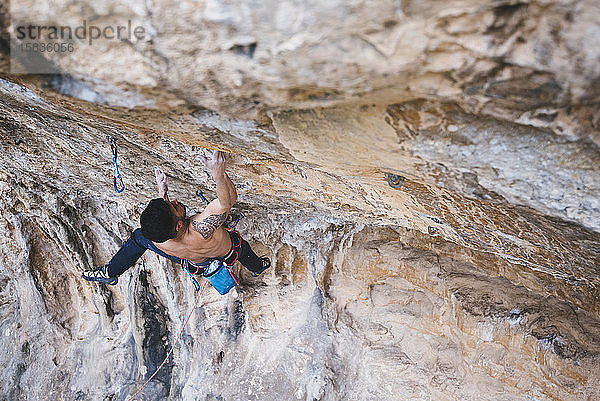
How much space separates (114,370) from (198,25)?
10.1 ft

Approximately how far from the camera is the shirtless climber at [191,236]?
5.97 ft

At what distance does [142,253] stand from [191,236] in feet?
1.51

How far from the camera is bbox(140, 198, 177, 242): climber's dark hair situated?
5.89ft

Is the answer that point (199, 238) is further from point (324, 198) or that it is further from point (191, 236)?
point (324, 198)

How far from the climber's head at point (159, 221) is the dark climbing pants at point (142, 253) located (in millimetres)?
396

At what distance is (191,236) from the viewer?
6.87 feet

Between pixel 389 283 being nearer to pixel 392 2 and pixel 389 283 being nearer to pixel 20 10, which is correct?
pixel 392 2

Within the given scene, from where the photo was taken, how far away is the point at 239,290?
9.73ft

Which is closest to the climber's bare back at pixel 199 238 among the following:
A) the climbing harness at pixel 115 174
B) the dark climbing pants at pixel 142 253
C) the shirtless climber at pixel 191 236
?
the shirtless climber at pixel 191 236

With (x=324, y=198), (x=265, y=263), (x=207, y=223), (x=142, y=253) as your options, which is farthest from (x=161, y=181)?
(x=265, y=263)

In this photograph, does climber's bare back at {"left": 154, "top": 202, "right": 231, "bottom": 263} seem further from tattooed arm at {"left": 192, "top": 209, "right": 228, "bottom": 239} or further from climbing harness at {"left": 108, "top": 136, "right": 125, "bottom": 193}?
climbing harness at {"left": 108, "top": 136, "right": 125, "bottom": 193}

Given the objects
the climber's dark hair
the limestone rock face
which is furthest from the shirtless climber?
the limestone rock face

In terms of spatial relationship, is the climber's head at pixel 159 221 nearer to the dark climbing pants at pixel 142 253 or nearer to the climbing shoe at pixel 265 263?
the dark climbing pants at pixel 142 253

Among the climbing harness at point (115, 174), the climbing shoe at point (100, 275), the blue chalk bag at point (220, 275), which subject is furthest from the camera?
the climbing shoe at point (100, 275)
